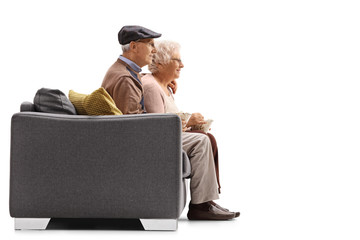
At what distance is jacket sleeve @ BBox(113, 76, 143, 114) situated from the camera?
4723 millimetres

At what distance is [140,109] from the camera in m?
4.79

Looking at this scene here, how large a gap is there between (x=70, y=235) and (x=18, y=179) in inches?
20.0

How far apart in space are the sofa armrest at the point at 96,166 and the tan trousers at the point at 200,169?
0.62 m

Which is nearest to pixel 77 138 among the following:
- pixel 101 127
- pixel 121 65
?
pixel 101 127

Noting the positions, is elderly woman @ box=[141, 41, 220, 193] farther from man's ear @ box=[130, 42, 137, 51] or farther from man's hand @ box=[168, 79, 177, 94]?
man's ear @ box=[130, 42, 137, 51]

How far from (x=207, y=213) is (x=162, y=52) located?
4.29 ft

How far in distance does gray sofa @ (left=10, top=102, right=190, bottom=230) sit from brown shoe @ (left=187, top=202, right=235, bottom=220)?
27.5 inches

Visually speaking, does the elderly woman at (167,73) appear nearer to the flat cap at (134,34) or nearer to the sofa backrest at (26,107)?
the flat cap at (134,34)

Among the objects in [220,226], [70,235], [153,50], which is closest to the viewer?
[70,235]

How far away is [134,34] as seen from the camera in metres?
5.03

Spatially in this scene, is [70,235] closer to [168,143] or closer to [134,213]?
[134,213]

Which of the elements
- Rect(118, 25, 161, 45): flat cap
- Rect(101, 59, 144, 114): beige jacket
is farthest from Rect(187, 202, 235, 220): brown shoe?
Rect(118, 25, 161, 45): flat cap

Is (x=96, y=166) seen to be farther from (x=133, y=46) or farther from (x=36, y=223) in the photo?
(x=133, y=46)

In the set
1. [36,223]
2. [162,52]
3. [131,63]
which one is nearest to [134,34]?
[131,63]
